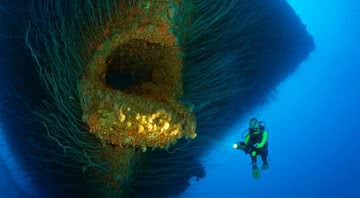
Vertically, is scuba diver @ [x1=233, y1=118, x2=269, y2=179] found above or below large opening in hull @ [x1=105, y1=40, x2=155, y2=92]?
above

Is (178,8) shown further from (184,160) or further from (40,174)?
(40,174)

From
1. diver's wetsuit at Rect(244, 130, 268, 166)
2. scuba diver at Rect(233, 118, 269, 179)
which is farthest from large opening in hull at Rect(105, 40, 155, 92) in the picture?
diver's wetsuit at Rect(244, 130, 268, 166)

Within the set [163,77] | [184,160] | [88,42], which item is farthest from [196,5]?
[184,160]

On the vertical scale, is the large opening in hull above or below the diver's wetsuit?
below

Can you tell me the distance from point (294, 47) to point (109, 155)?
5789mm

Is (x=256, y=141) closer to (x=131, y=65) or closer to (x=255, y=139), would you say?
(x=255, y=139)

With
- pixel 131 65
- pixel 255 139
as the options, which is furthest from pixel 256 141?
pixel 131 65

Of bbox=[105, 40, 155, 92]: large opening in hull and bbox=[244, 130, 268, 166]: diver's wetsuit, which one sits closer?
bbox=[105, 40, 155, 92]: large opening in hull

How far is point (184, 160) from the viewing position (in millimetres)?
5023

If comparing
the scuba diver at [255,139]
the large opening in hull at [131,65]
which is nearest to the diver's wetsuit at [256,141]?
the scuba diver at [255,139]

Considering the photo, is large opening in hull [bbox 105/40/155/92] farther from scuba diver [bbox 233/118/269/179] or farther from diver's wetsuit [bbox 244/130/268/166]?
diver's wetsuit [bbox 244/130/268/166]

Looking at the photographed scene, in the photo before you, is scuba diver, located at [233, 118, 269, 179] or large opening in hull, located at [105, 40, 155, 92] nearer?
large opening in hull, located at [105, 40, 155, 92]

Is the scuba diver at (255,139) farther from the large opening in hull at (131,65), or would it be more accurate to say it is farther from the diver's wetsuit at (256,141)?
the large opening in hull at (131,65)

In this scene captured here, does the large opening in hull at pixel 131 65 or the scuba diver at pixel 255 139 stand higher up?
the scuba diver at pixel 255 139
